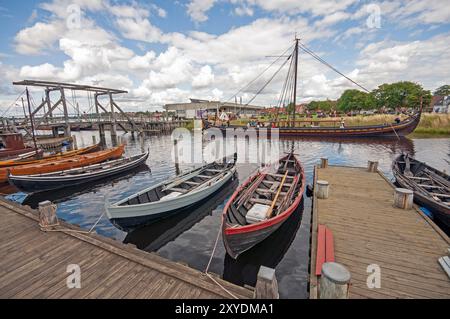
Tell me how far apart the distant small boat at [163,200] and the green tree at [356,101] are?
85.4 m

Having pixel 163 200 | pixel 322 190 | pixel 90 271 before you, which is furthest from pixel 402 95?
pixel 90 271

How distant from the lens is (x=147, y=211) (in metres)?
10.4

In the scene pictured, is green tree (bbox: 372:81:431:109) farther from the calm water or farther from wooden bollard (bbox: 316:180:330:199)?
wooden bollard (bbox: 316:180:330:199)

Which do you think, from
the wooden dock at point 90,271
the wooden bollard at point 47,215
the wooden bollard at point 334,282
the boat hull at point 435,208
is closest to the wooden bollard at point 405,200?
the boat hull at point 435,208

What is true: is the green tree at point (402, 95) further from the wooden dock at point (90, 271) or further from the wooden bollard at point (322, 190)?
the wooden dock at point (90, 271)

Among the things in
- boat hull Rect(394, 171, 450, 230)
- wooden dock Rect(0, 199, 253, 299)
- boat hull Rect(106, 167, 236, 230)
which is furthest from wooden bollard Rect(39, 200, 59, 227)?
boat hull Rect(394, 171, 450, 230)

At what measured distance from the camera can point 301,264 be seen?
859 cm

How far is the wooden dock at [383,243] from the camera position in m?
5.49

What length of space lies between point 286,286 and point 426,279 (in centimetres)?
387
